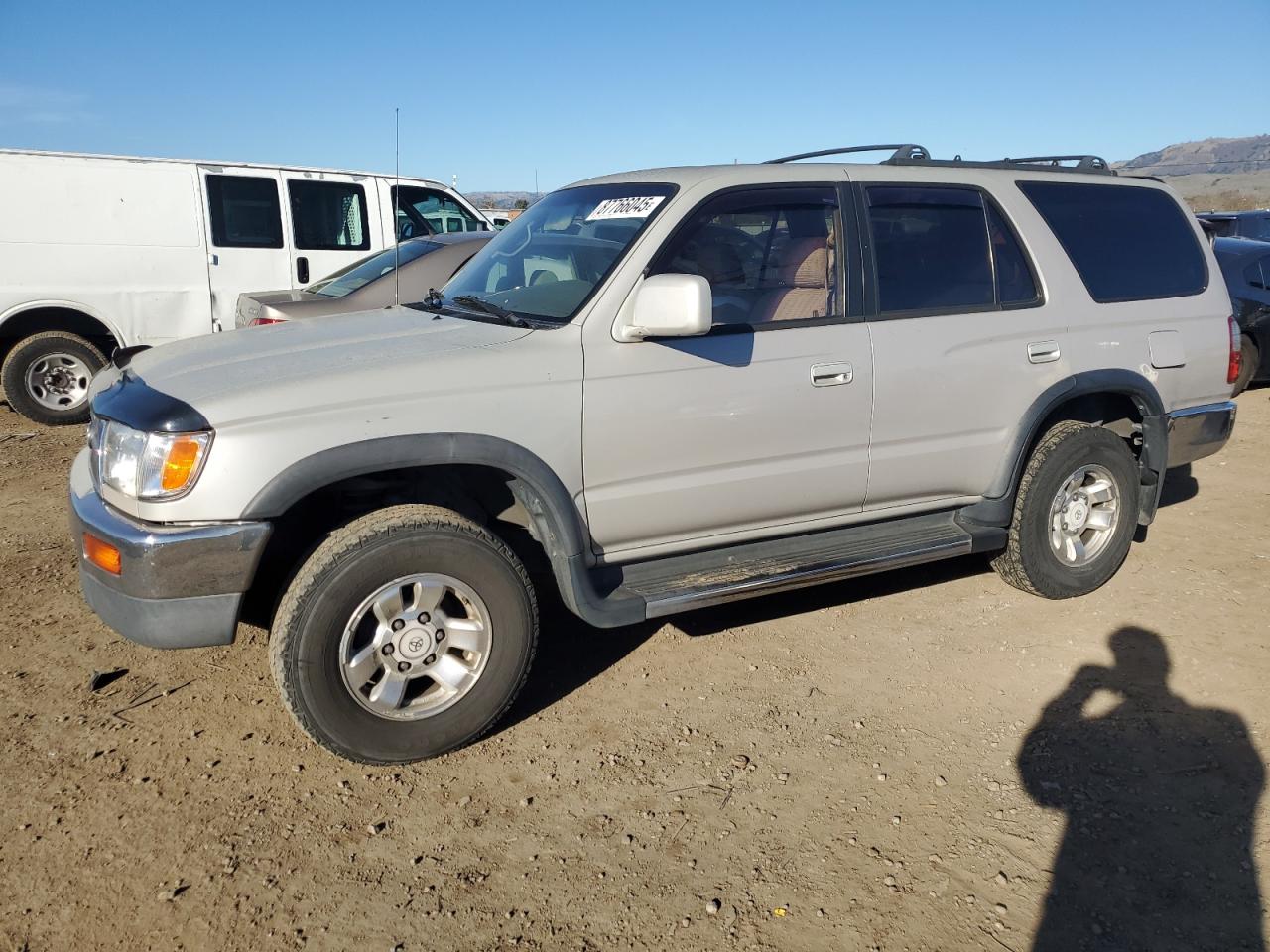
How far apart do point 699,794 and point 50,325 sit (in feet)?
24.6

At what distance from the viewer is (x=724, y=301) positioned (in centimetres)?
372

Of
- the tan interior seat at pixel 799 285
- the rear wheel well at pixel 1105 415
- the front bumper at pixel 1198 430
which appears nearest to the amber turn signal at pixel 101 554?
the tan interior seat at pixel 799 285

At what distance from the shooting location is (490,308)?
3.80 m

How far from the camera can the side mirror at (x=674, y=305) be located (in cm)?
325

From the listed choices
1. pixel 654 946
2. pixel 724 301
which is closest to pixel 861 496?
pixel 724 301

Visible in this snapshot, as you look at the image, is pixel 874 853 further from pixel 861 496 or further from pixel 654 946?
pixel 861 496

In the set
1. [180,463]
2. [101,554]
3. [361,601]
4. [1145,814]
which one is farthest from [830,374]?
[101,554]

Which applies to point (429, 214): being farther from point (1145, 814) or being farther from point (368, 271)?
point (1145, 814)

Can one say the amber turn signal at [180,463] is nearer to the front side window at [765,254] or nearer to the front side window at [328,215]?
the front side window at [765,254]

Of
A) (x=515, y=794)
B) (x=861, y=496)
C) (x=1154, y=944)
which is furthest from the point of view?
(x=861, y=496)

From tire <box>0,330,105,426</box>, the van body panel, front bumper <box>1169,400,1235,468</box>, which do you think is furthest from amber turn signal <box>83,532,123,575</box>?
the van body panel

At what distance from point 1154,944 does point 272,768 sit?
8.80ft

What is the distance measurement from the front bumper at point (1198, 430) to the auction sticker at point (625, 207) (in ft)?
9.30

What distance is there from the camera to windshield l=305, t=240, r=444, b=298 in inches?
273
